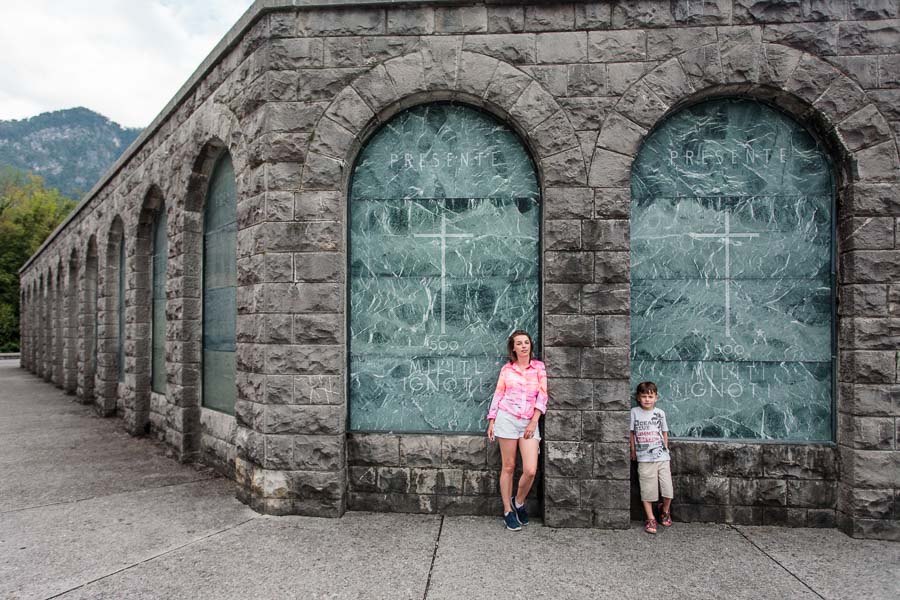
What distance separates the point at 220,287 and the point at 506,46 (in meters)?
4.59

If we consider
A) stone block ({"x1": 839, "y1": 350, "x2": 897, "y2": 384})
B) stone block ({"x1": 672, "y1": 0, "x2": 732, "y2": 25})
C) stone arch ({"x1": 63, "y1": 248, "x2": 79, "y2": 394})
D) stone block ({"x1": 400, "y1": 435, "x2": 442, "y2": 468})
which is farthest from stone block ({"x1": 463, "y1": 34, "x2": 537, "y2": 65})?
stone arch ({"x1": 63, "y1": 248, "x2": 79, "y2": 394})

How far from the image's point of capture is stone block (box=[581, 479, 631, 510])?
4848mm

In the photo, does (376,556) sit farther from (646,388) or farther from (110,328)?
(110,328)

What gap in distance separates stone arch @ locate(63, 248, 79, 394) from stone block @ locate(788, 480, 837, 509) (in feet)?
55.1

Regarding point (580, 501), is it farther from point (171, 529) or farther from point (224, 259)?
point (224, 259)

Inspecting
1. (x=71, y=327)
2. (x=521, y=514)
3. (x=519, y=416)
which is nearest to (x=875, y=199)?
(x=519, y=416)

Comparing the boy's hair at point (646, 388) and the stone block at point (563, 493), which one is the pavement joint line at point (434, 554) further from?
the boy's hair at point (646, 388)

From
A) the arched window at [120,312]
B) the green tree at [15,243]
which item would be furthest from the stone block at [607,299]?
the green tree at [15,243]

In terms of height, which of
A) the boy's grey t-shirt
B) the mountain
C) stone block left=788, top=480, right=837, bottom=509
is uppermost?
the mountain

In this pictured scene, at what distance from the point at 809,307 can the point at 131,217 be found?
33.6 ft

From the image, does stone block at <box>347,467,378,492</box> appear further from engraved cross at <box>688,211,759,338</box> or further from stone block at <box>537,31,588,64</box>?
stone block at <box>537,31,588,64</box>

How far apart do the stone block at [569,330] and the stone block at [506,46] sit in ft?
8.37

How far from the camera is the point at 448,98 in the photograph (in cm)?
529

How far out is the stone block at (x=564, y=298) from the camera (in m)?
4.95
